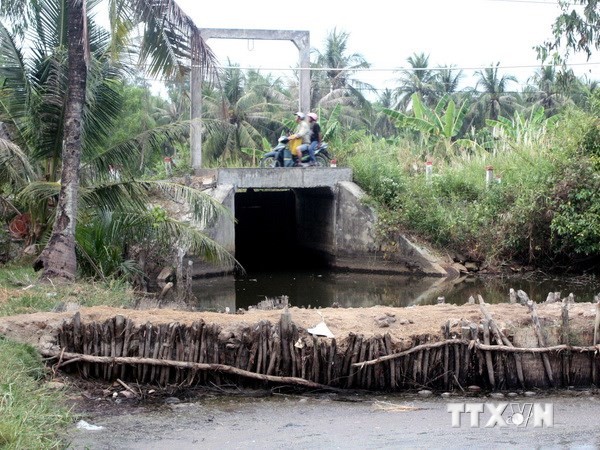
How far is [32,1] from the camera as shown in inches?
595

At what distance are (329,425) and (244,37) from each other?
17557 mm

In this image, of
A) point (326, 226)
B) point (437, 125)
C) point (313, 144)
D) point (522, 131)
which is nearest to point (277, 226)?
point (326, 226)

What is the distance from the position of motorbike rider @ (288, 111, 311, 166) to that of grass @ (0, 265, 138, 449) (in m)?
10.2

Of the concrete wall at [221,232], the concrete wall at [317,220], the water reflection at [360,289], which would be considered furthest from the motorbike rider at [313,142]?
the water reflection at [360,289]

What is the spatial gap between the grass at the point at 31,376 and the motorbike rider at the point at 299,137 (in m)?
10.2

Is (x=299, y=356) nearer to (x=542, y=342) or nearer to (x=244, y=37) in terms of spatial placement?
(x=542, y=342)

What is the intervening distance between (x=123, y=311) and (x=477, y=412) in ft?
13.8

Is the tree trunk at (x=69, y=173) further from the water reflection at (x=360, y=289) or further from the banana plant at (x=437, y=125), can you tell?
the banana plant at (x=437, y=125)

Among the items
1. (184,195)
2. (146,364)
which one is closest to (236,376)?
(146,364)

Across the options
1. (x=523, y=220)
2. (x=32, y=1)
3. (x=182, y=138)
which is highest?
(x=32, y=1)

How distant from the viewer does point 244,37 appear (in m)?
24.2

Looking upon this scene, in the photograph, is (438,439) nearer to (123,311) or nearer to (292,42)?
(123,311)

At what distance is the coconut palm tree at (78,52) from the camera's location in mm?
13078

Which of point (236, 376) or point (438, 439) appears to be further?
point (236, 376)
